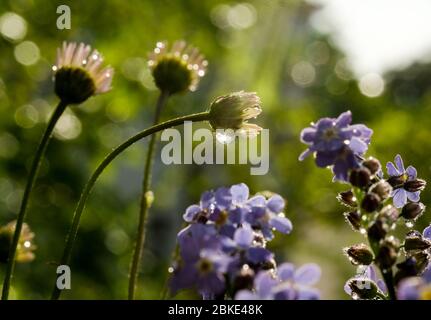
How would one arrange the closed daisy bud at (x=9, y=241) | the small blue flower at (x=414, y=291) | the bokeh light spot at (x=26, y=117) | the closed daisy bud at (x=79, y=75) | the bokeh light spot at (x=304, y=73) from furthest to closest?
the bokeh light spot at (x=304, y=73) → the bokeh light spot at (x=26, y=117) → the closed daisy bud at (x=9, y=241) → the closed daisy bud at (x=79, y=75) → the small blue flower at (x=414, y=291)

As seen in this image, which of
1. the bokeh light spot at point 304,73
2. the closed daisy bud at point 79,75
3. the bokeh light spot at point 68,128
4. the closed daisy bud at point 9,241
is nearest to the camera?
the closed daisy bud at point 79,75

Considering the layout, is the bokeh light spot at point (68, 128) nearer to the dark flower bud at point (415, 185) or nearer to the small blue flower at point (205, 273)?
the dark flower bud at point (415, 185)

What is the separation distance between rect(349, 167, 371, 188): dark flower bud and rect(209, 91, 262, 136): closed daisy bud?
10.9 inches

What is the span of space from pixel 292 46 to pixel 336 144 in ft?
28.7

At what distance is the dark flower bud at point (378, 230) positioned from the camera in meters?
0.81

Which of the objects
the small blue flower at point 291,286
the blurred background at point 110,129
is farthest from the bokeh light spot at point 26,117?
the small blue flower at point 291,286

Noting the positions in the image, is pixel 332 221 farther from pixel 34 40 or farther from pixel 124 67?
pixel 34 40

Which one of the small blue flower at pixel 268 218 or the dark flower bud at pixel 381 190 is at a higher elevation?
the dark flower bud at pixel 381 190

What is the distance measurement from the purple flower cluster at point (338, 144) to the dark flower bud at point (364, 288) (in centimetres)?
15

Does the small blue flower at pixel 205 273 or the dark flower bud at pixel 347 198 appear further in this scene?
the dark flower bud at pixel 347 198

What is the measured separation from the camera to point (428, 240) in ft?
3.07

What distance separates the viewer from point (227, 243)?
2.46ft

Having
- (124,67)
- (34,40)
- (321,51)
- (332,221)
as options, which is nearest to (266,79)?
(332,221)

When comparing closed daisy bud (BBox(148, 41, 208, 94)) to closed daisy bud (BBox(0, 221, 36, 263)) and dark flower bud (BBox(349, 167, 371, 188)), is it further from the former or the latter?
dark flower bud (BBox(349, 167, 371, 188))
